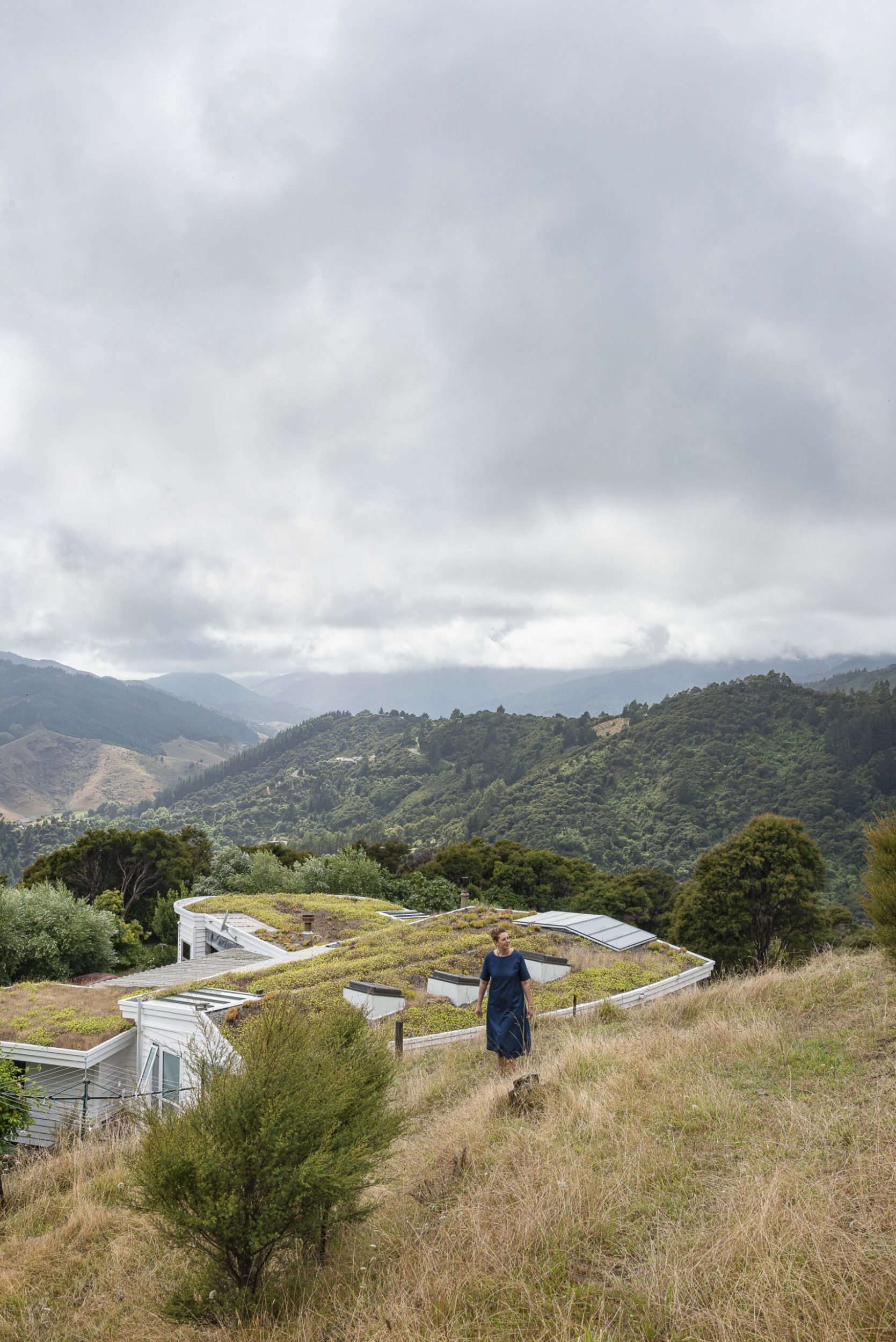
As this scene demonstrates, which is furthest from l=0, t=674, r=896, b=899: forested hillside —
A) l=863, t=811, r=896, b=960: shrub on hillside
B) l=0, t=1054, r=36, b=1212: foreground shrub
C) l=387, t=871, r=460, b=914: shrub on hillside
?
l=0, t=1054, r=36, b=1212: foreground shrub

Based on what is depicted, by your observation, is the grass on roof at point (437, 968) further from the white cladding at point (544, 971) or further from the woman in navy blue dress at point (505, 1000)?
the woman in navy blue dress at point (505, 1000)

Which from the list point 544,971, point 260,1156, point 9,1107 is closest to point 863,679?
point 544,971

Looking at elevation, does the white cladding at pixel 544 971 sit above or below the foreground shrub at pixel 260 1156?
below

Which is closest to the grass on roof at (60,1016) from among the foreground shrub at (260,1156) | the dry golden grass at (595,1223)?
the dry golden grass at (595,1223)

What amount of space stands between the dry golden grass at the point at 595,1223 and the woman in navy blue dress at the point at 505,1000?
0.55 m

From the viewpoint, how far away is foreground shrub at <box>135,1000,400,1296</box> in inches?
128

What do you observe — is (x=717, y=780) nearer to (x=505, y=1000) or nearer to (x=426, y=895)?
(x=426, y=895)

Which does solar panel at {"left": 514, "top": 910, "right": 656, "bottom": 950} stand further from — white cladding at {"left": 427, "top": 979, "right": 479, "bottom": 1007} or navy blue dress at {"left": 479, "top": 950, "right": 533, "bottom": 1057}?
navy blue dress at {"left": 479, "top": 950, "right": 533, "bottom": 1057}

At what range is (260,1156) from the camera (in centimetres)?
333

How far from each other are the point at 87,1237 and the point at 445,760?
138673 millimetres

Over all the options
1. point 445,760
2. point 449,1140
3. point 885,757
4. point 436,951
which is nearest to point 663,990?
point 436,951

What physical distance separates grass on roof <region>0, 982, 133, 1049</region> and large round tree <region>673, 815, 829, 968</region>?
22076mm

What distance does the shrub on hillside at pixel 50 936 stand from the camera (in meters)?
20.1

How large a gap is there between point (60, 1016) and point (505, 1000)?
393 inches
